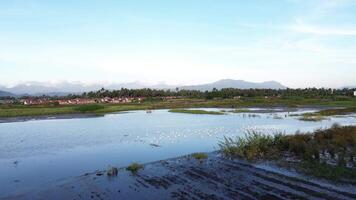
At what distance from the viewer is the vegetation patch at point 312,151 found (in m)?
18.5

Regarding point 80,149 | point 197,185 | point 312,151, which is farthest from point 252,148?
point 80,149

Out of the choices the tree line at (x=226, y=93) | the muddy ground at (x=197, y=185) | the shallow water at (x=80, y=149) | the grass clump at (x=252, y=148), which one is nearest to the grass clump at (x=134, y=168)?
the muddy ground at (x=197, y=185)

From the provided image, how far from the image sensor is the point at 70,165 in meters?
22.9

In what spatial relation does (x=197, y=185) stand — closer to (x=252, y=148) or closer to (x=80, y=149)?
(x=252, y=148)

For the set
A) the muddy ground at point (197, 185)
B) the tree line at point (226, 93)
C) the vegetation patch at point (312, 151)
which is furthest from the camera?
the tree line at point (226, 93)

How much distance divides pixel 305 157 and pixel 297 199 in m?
7.41

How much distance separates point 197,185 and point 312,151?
7.97 metres

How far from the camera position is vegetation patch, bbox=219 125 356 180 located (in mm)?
18500

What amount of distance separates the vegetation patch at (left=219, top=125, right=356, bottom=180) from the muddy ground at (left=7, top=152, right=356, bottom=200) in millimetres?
1678

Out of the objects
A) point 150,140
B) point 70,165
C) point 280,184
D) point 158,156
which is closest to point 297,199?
point 280,184

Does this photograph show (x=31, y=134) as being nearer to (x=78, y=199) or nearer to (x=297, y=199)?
(x=78, y=199)

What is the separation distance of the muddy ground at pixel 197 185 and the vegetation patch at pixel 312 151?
168cm

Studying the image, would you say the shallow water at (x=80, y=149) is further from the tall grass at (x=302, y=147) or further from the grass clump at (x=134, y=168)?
the tall grass at (x=302, y=147)

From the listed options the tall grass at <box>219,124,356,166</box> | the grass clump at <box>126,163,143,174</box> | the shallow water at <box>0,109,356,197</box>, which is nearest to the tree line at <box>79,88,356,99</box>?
the shallow water at <box>0,109,356,197</box>
